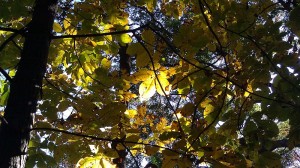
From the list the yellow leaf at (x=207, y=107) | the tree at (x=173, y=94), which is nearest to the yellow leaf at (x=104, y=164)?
the tree at (x=173, y=94)

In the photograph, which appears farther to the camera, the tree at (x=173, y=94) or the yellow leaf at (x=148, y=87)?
the yellow leaf at (x=148, y=87)

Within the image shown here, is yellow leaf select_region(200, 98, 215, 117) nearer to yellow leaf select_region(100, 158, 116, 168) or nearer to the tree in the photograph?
the tree

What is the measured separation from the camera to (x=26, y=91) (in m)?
1.44

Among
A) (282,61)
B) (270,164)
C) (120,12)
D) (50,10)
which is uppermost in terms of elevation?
(120,12)

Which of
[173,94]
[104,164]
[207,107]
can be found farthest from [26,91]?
[207,107]

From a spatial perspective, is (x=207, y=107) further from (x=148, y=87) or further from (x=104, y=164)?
(x=104, y=164)

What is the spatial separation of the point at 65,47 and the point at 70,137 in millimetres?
628

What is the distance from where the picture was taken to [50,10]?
1.71 meters

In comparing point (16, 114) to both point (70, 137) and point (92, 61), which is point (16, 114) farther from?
point (92, 61)

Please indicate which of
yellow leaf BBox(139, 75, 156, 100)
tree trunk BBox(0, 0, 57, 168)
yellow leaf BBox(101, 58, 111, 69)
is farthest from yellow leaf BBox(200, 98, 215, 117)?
tree trunk BBox(0, 0, 57, 168)

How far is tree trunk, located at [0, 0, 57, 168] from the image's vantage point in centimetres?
132

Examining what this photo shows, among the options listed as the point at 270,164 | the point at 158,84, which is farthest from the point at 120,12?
the point at 270,164

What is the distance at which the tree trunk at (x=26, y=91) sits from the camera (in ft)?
4.34

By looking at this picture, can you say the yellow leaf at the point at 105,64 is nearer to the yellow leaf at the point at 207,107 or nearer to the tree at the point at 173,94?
the tree at the point at 173,94
